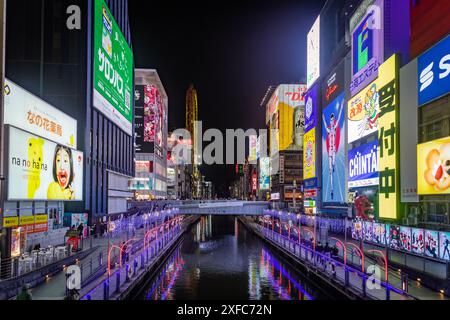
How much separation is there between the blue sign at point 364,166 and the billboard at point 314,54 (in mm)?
33232

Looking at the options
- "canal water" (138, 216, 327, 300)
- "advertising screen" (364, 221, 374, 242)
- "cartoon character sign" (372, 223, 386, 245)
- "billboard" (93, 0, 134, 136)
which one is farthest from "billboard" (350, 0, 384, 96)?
→ "billboard" (93, 0, 134, 136)

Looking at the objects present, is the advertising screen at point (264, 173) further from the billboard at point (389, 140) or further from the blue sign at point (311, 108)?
the billboard at point (389, 140)

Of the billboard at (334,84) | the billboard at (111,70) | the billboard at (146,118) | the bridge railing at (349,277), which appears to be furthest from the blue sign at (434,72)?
the billboard at (146,118)

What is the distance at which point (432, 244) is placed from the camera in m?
25.1

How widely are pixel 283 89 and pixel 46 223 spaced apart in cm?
11582

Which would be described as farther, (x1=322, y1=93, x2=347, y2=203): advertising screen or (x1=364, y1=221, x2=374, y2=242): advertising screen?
(x1=322, y1=93, x2=347, y2=203): advertising screen

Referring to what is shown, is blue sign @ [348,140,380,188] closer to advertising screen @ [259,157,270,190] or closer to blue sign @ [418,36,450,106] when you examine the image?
blue sign @ [418,36,450,106]

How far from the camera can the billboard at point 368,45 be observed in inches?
1903

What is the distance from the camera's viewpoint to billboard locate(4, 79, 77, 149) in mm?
28745

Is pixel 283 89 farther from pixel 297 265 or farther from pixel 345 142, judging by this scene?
pixel 297 265

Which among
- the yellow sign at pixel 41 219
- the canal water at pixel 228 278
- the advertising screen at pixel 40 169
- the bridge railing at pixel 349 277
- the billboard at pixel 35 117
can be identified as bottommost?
the canal water at pixel 228 278

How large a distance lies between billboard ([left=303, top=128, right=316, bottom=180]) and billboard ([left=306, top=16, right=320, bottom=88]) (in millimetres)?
10667

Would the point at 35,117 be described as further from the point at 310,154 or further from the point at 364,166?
the point at 310,154

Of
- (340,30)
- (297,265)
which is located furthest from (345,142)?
(297,265)
